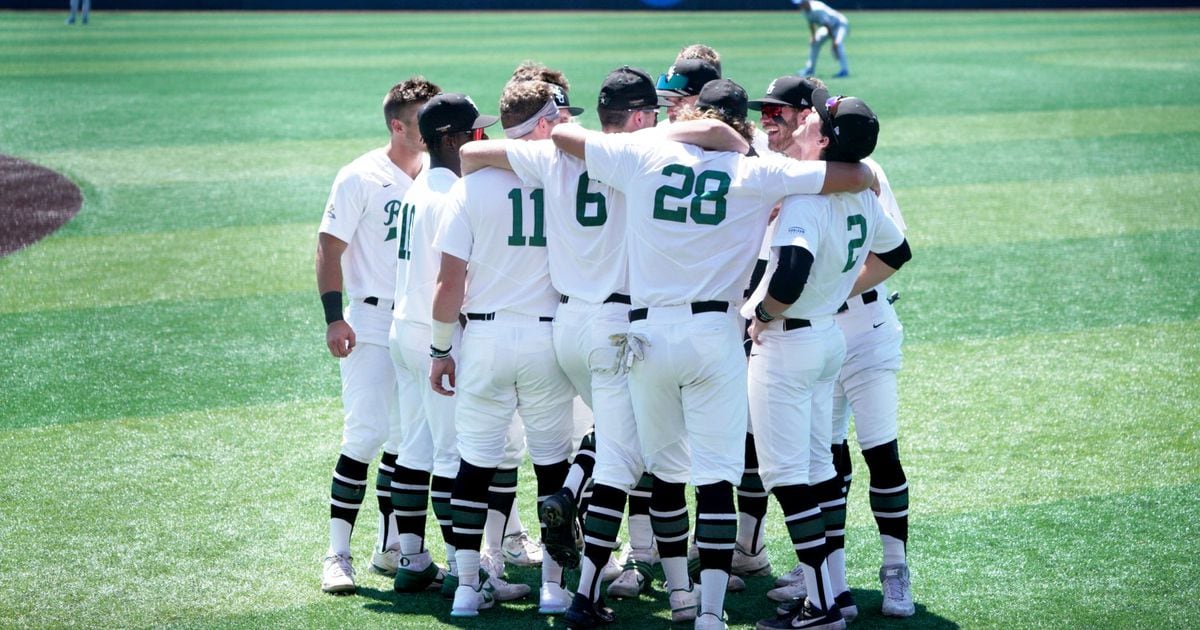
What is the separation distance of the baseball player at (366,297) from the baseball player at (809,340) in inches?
57.7

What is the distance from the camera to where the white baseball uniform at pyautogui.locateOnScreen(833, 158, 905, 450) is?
4586 millimetres

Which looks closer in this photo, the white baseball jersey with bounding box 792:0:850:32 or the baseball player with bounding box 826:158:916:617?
the baseball player with bounding box 826:158:916:617

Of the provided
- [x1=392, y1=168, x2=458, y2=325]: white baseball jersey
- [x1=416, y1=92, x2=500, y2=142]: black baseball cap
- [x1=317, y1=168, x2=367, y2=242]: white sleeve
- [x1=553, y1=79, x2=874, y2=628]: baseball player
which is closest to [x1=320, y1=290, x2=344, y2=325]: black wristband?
[x1=317, y1=168, x2=367, y2=242]: white sleeve

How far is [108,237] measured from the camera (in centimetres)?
1052

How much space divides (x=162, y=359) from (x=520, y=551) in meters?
3.43

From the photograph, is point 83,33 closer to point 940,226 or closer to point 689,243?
point 940,226

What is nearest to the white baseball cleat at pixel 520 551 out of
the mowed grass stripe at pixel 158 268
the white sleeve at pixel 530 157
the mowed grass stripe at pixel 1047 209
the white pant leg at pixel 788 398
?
the white pant leg at pixel 788 398

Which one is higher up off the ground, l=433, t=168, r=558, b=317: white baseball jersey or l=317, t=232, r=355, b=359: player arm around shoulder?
l=433, t=168, r=558, b=317: white baseball jersey

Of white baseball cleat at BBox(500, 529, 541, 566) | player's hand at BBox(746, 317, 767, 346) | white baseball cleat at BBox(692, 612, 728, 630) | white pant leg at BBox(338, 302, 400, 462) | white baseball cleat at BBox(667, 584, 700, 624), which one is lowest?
white baseball cleat at BBox(500, 529, 541, 566)

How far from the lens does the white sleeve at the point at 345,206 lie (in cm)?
480

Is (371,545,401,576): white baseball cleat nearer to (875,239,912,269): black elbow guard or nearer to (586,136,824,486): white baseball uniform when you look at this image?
(586,136,824,486): white baseball uniform

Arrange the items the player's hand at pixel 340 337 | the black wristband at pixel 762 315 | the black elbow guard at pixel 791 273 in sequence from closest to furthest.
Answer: the black elbow guard at pixel 791 273 → the black wristband at pixel 762 315 → the player's hand at pixel 340 337

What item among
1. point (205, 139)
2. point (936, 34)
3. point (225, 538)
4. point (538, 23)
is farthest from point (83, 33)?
point (225, 538)

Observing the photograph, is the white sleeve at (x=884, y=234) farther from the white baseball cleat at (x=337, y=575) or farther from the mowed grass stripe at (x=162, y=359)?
the mowed grass stripe at (x=162, y=359)
